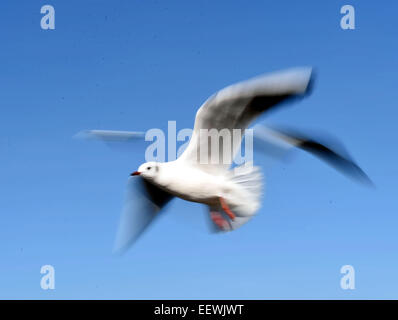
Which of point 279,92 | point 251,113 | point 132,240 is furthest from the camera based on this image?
point 132,240

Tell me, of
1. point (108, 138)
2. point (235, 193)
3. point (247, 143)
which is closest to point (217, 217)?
point (235, 193)

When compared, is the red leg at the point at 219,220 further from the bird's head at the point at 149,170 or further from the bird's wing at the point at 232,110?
the bird's head at the point at 149,170

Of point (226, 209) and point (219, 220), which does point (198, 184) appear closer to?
point (226, 209)

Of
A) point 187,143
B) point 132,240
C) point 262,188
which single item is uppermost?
point 187,143

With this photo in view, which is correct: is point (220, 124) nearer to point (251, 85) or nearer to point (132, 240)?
point (251, 85)

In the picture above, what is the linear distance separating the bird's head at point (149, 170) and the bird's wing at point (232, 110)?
173mm

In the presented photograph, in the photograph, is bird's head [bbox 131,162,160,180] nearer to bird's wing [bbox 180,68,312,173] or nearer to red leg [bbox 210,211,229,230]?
bird's wing [bbox 180,68,312,173]

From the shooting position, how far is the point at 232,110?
3.64 metres

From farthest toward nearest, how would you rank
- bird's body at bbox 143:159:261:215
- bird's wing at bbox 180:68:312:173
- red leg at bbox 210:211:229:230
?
red leg at bbox 210:211:229:230 < bird's body at bbox 143:159:261:215 < bird's wing at bbox 180:68:312:173

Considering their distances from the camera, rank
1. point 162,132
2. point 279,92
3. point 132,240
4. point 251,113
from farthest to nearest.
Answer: point 132,240
point 162,132
point 251,113
point 279,92

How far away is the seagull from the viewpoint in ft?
11.6

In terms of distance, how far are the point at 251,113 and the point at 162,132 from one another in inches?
21.8

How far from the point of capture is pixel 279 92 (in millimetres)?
3387

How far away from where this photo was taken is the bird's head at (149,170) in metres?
3.74
